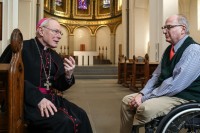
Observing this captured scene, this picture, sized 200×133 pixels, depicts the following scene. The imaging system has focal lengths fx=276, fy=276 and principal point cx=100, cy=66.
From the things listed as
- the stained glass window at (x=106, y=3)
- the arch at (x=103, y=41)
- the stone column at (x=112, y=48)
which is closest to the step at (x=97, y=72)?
the stone column at (x=112, y=48)

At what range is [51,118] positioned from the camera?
7.06 feet

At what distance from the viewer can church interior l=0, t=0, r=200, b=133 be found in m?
7.12

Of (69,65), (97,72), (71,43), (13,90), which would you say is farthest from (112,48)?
(13,90)

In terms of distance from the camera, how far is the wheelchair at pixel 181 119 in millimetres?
2203

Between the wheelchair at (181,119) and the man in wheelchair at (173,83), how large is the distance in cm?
2

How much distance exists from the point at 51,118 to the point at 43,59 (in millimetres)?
699

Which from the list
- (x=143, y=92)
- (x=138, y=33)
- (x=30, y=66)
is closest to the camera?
(x=30, y=66)

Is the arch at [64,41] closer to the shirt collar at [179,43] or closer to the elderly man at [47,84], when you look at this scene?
the elderly man at [47,84]

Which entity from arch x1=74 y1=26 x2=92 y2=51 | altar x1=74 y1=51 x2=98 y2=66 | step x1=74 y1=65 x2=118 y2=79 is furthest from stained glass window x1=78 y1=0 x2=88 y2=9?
step x1=74 y1=65 x2=118 y2=79

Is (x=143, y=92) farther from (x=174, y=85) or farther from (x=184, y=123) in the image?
(x=184, y=123)

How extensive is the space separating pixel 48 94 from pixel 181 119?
1172mm

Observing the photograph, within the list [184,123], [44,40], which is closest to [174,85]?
[184,123]

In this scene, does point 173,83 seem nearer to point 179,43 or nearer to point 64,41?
point 179,43

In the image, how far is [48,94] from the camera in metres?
2.50
